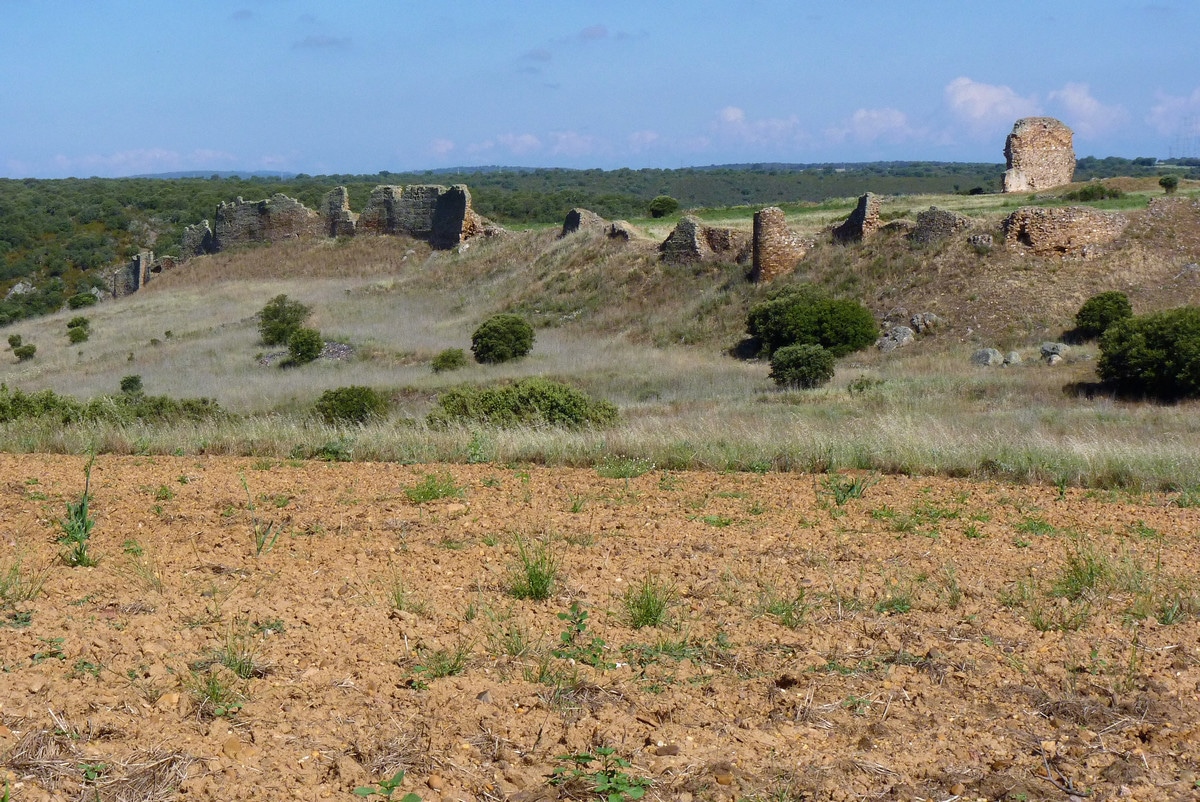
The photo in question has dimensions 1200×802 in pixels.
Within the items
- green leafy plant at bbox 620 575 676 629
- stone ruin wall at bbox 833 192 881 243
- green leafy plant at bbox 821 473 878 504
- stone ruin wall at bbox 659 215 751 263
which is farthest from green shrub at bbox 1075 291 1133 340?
green leafy plant at bbox 620 575 676 629

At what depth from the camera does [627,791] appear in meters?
3.01

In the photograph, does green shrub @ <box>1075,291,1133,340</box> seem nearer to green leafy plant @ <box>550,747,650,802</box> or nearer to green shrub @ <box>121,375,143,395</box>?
green shrub @ <box>121,375,143,395</box>

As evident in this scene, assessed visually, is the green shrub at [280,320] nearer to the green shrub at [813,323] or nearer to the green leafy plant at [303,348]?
the green leafy plant at [303,348]

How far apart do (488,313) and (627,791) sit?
2692 cm

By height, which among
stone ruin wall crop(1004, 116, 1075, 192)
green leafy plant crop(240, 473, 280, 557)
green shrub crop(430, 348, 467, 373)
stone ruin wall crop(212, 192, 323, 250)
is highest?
stone ruin wall crop(1004, 116, 1075, 192)

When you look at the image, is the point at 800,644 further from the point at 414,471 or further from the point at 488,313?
the point at 488,313

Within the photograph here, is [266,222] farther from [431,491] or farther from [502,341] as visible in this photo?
[431,491]

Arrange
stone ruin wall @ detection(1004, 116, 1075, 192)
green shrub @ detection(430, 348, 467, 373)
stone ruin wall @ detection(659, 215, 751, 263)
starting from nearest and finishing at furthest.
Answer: green shrub @ detection(430, 348, 467, 373), stone ruin wall @ detection(659, 215, 751, 263), stone ruin wall @ detection(1004, 116, 1075, 192)

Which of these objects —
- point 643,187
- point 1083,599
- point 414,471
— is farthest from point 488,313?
point 643,187

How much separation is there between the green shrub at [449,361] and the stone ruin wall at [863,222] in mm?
10173

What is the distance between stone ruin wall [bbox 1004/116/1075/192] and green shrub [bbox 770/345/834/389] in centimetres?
1793

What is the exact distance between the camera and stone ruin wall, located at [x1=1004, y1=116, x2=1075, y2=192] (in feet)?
106

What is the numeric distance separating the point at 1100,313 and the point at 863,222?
6995 mm

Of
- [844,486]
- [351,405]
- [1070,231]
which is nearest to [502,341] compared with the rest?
[351,405]
